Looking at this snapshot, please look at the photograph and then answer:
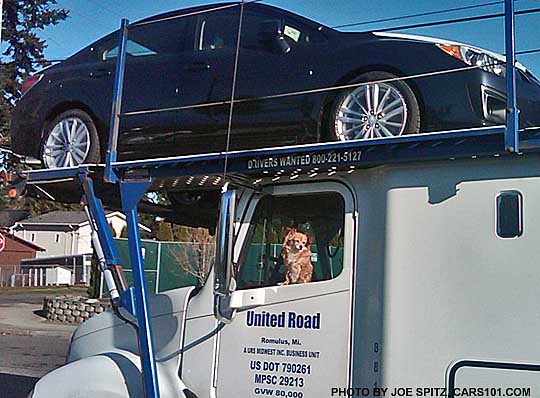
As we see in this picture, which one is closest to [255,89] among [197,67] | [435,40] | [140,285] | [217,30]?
[197,67]

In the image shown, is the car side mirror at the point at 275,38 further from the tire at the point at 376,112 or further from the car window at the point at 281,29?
the tire at the point at 376,112

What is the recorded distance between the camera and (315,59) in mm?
5344

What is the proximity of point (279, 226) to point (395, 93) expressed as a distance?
1051mm

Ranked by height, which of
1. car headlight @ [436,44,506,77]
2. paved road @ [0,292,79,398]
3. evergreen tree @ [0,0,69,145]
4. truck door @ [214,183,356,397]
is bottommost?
paved road @ [0,292,79,398]

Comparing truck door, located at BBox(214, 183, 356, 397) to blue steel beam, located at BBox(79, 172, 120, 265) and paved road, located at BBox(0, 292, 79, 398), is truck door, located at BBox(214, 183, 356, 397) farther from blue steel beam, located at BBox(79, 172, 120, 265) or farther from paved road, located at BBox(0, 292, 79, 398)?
paved road, located at BBox(0, 292, 79, 398)

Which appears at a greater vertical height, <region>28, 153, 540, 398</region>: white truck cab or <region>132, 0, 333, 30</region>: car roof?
<region>132, 0, 333, 30</region>: car roof

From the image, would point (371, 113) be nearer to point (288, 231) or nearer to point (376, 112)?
point (376, 112)

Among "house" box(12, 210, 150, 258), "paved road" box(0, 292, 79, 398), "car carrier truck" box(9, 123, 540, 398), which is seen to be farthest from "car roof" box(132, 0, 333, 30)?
"house" box(12, 210, 150, 258)

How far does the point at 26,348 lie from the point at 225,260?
13.2 meters

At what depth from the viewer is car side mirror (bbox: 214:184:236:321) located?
13.3ft

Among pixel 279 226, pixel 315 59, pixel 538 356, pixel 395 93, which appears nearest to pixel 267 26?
pixel 315 59

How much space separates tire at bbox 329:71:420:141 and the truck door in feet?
2.13

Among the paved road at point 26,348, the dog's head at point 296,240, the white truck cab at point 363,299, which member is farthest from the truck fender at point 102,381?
the paved road at point 26,348

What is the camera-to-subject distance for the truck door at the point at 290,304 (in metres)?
4.08
